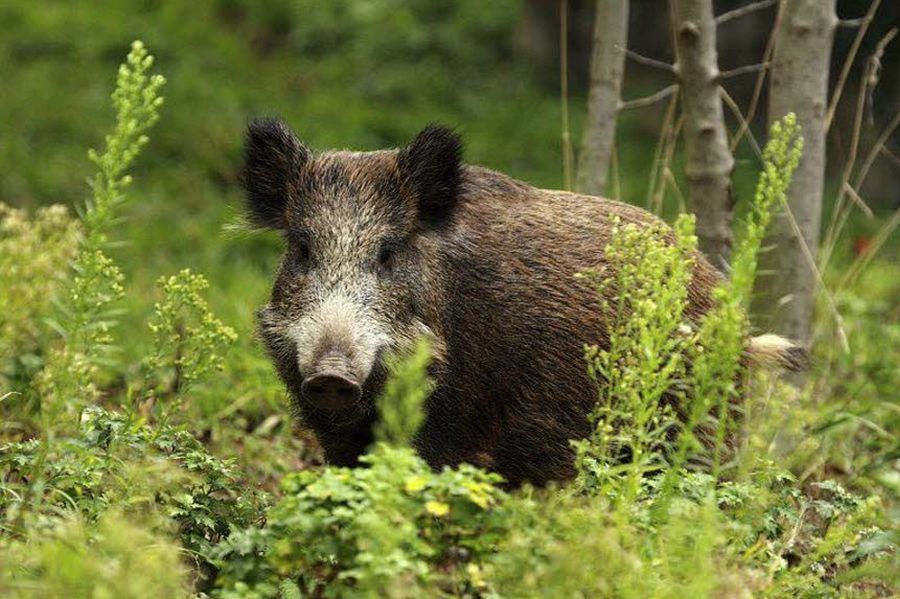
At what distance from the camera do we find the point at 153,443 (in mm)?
4363

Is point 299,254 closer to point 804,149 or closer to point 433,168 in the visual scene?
point 433,168

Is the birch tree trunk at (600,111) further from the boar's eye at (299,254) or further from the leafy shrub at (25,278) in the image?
the leafy shrub at (25,278)

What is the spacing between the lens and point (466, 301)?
4.93 metres

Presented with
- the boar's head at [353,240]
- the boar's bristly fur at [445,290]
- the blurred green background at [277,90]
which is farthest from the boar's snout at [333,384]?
the blurred green background at [277,90]

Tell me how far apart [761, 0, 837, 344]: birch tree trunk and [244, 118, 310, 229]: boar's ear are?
6.59ft

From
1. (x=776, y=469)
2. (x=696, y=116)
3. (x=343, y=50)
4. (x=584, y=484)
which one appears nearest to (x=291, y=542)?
(x=584, y=484)

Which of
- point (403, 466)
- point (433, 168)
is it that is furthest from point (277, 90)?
point (403, 466)

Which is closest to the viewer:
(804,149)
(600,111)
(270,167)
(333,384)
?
(333,384)

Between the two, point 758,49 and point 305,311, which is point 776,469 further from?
point 758,49

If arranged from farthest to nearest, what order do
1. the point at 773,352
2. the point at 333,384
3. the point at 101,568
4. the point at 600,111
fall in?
the point at 600,111 → the point at 773,352 → the point at 333,384 → the point at 101,568

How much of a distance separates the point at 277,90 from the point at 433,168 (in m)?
7.07

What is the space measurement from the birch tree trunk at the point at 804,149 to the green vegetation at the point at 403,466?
0.61ft

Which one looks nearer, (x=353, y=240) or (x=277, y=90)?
(x=353, y=240)

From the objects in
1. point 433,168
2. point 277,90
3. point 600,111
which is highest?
point 277,90
